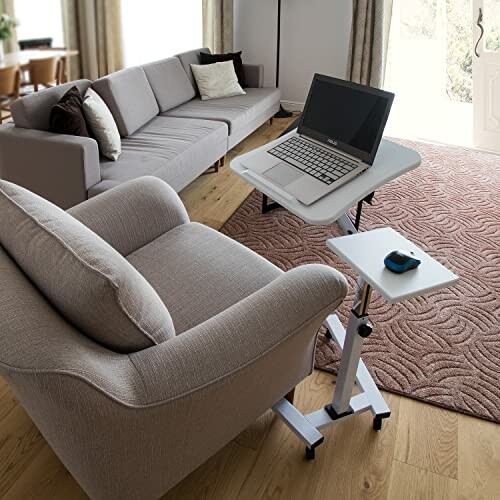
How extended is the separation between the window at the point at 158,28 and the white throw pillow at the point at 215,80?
4.22 feet

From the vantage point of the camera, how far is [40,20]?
20.0 ft

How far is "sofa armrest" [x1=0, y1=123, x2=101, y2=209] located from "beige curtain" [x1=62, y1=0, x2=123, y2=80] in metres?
3.13

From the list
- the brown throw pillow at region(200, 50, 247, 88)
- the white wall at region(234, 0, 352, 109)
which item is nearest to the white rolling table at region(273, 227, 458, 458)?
the brown throw pillow at region(200, 50, 247, 88)

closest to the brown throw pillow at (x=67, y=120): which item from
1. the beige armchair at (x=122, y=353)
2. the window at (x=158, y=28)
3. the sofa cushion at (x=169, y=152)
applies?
the sofa cushion at (x=169, y=152)

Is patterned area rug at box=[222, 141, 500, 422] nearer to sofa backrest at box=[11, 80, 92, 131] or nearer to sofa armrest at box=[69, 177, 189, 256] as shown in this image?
sofa armrest at box=[69, 177, 189, 256]

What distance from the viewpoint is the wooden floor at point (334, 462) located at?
65.0 inches

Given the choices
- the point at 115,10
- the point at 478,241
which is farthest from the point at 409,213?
the point at 115,10

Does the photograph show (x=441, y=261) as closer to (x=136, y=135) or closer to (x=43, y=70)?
(x=136, y=135)

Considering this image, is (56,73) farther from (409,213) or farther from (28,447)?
(28,447)

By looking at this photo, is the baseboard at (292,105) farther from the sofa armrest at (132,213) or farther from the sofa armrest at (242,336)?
the sofa armrest at (242,336)

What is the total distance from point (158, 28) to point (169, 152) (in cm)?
311

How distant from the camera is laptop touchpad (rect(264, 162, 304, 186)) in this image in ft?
5.32

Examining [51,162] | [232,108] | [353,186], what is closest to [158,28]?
[232,108]

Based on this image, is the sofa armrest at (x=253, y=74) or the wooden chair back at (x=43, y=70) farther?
the sofa armrest at (x=253, y=74)
